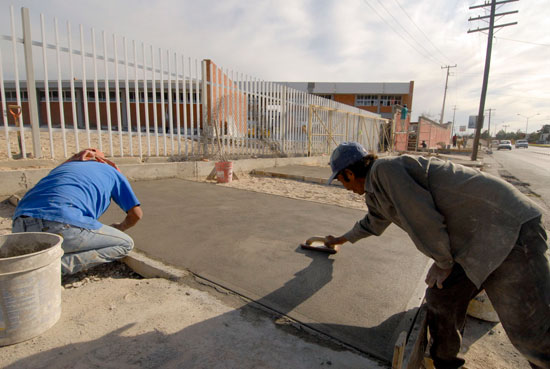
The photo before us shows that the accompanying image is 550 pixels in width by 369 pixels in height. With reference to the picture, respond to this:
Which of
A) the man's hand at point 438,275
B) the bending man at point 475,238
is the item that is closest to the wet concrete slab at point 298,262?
the man's hand at point 438,275

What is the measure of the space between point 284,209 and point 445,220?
373cm

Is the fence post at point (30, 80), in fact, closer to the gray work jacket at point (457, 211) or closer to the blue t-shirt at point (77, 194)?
the blue t-shirt at point (77, 194)

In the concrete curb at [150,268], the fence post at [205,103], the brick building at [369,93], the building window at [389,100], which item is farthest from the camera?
the building window at [389,100]

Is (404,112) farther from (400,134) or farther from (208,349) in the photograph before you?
(208,349)

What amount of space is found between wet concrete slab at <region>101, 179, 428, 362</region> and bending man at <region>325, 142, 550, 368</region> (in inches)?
25.6

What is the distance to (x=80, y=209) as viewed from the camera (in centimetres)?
257

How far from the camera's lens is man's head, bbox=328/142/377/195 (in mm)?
1894

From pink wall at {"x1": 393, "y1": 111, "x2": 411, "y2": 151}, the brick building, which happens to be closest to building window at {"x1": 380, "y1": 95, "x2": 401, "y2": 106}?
the brick building

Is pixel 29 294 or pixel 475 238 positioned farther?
pixel 29 294

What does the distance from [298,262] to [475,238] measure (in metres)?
1.80

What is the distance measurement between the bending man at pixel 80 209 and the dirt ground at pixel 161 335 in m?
0.27

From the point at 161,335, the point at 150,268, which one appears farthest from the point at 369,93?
the point at 161,335

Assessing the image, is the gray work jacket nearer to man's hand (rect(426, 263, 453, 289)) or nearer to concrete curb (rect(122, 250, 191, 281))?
man's hand (rect(426, 263, 453, 289))

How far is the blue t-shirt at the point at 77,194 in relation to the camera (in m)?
2.40
